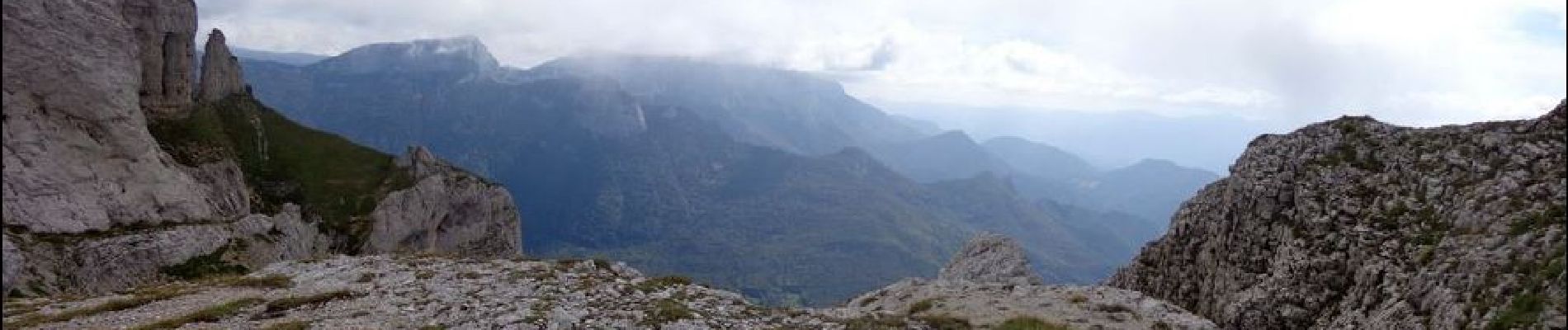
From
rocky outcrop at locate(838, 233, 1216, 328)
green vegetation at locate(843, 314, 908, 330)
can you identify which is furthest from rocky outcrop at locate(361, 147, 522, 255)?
green vegetation at locate(843, 314, 908, 330)

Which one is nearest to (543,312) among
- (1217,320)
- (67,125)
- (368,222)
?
(1217,320)

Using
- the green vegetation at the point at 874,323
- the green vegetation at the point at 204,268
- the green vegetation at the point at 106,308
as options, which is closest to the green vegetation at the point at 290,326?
the green vegetation at the point at 106,308

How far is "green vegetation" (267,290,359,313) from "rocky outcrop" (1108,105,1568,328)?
4135cm

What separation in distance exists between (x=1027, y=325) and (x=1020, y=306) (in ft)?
23.3

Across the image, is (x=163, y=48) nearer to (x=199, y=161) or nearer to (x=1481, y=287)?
(x=199, y=161)

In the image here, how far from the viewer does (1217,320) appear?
4462 centimetres

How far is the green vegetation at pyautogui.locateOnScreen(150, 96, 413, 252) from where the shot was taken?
14288 cm

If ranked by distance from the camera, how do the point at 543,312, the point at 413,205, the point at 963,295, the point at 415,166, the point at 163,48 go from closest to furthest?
the point at 543,312 < the point at 963,295 < the point at 163,48 < the point at 413,205 < the point at 415,166

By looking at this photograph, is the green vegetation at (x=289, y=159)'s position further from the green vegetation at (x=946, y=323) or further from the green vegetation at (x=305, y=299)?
the green vegetation at (x=946, y=323)

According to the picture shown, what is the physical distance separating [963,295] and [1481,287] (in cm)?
2147

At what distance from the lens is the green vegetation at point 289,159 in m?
143

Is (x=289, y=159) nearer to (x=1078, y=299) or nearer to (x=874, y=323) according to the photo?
(x=1078, y=299)

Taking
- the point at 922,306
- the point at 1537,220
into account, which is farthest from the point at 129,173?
the point at 1537,220

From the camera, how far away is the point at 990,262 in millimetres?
73875
